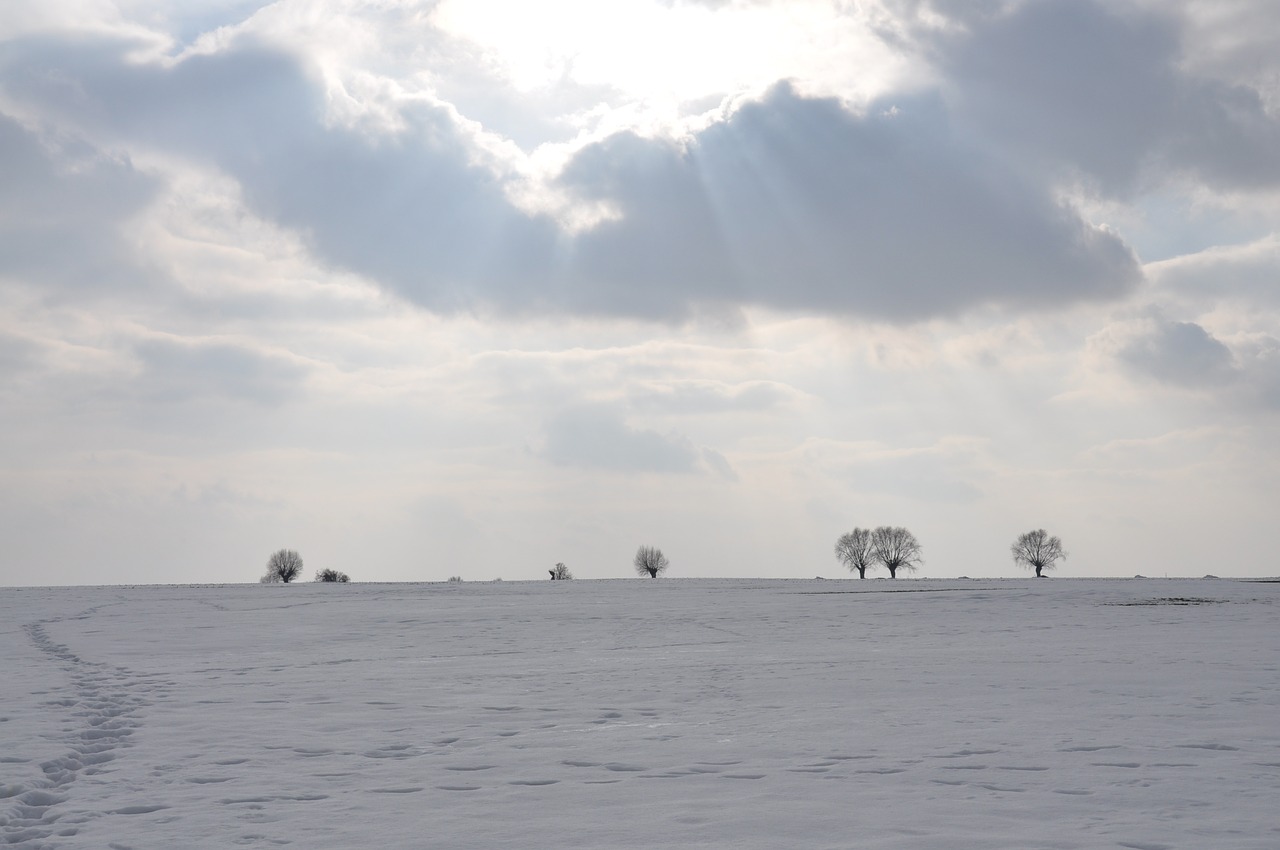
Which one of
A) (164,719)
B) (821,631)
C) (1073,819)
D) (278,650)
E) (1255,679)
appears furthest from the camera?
(821,631)

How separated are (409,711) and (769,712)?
213 inches

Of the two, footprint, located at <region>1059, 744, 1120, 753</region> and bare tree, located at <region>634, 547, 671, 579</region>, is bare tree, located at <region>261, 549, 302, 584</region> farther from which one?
footprint, located at <region>1059, 744, 1120, 753</region>

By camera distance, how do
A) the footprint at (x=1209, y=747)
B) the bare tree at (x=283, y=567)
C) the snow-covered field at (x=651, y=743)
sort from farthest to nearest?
the bare tree at (x=283, y=567), the footprint at (x=1209, y=747), the snow-covered field at (x=651, y=743)

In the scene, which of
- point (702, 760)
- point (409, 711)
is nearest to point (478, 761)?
point (702, 760)

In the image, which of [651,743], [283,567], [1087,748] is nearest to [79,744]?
[651,743]

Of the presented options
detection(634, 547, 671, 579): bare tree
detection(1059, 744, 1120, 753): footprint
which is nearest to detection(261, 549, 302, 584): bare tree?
detection(634, 547, 671, 579): bare tree

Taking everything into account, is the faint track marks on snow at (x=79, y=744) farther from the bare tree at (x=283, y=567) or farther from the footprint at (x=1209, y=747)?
the bare tree at (x=283, y=567)

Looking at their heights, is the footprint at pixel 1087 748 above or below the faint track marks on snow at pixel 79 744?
above

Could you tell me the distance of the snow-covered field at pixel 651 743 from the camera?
27.6ft

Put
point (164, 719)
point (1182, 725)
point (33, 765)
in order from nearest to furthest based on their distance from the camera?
1. point (33, 765)
2. point (1182, 725)
3. point (164, 719)

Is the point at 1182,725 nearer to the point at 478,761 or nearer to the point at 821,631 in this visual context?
the point at 478,761

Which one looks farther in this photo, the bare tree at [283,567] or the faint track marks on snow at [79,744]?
the bare tree at [283,567]

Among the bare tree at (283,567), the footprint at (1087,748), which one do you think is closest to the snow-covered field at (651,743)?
the footprint at (1087,748)

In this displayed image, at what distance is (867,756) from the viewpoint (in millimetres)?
11141
